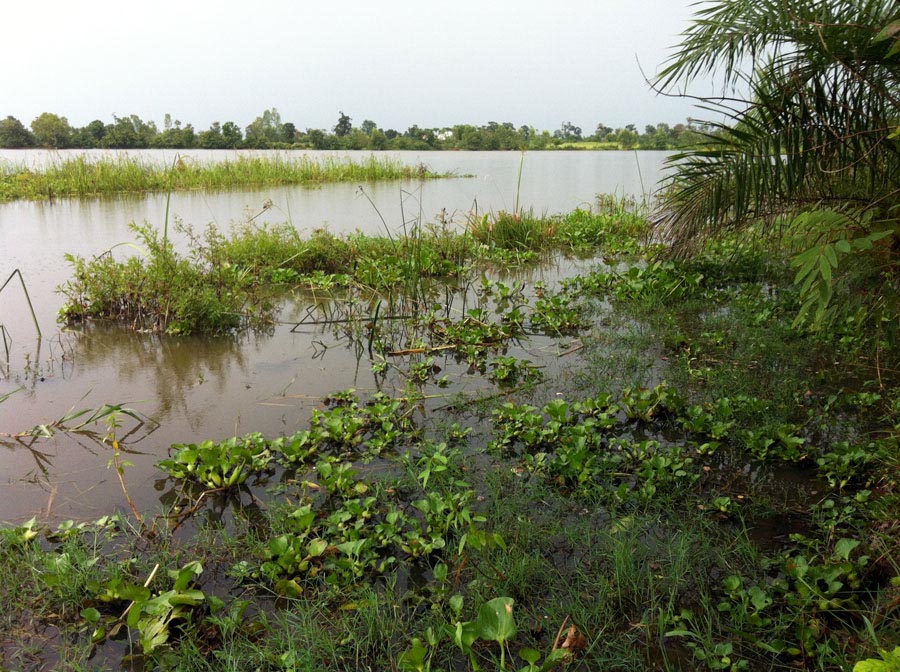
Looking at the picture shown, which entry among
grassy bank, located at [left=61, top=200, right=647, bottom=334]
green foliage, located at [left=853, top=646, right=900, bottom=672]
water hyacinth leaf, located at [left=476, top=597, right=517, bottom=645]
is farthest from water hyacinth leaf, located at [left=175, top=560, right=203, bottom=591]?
grassy bank, located at [left=61, top=200, right=647, bottom=334]

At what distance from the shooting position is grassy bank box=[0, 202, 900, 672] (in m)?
1.84

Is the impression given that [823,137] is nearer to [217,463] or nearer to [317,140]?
[217,463]

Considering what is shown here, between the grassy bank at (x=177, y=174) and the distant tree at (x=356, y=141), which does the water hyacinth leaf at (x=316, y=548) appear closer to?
the grassy bank at (x=177, y=174)

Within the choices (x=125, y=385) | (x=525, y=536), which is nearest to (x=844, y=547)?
(x=525, y=536)

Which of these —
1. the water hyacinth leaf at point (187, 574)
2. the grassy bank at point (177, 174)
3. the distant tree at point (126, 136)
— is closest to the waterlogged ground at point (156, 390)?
the water hyacinth leaf at point (187, 574)

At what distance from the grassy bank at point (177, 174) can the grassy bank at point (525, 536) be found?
8507 mm

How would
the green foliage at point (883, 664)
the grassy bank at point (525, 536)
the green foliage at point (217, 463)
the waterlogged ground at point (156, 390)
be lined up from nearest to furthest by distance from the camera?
1. the green foliage at point (883, 664)
2. the grassy bank at point (525, 536)
3. the green foliage at point (217, 463)
4. the waterlogged ground at point (156, 390)

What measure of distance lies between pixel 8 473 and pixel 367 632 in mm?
2163

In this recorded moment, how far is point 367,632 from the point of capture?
6.31 feet

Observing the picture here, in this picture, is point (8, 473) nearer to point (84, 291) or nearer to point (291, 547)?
point (291, 547)

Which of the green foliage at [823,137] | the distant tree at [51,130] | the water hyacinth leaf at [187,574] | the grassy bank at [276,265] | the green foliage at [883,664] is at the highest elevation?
the distant tree at [51,130]

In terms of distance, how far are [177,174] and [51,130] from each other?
12630mm

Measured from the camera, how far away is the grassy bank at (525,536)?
1.84 m

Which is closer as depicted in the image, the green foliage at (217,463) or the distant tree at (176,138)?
the green foliage at (217,463)
